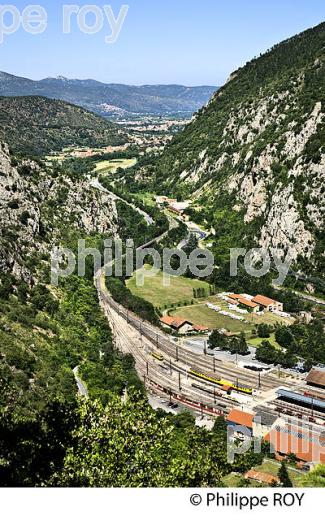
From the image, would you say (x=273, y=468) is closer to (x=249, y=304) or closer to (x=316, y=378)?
(x=316, y=378)

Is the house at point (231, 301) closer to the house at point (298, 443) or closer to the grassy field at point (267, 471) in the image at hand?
the house at point (298, 443)

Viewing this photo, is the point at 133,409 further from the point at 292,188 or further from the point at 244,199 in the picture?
the point at 244,199

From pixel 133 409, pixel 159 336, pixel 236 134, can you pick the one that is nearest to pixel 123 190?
pixel 236 134

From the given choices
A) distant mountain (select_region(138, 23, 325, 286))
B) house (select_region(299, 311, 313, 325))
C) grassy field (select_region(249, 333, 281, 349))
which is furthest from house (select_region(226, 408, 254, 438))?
distant mountain (select_region(138, 23, 325, 286))

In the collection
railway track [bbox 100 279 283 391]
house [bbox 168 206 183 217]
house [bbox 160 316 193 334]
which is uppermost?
house [bbox 168 206 183 217]

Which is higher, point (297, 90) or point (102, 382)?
point (297, 90)

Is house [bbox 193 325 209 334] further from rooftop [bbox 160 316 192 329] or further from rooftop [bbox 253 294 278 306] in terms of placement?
rooftop [bbox 253 294 278 306]

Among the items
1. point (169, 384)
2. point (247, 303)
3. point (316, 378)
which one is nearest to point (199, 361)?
point (169, 384)
